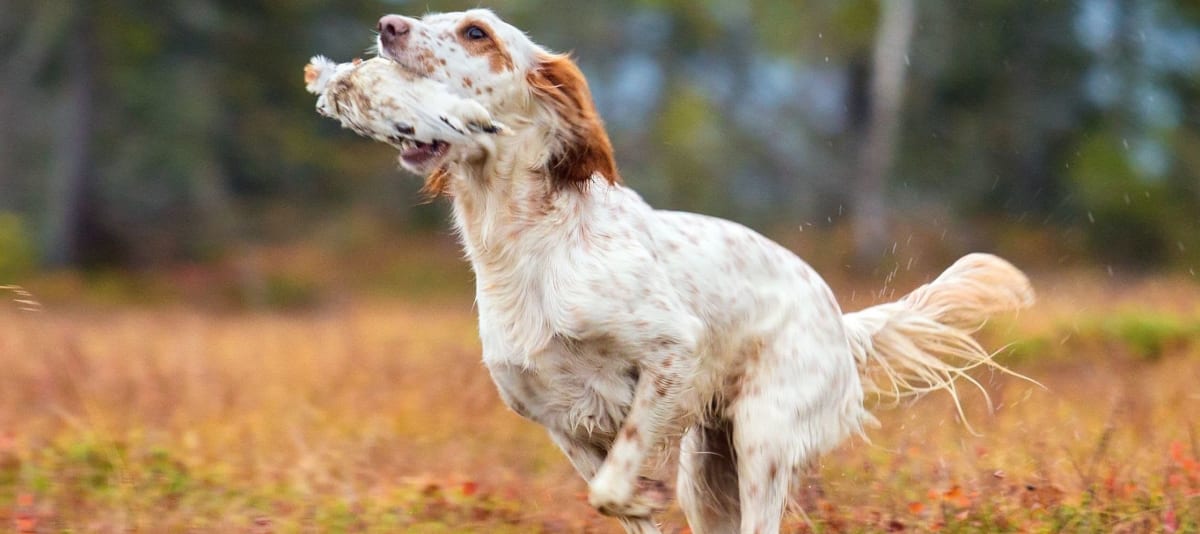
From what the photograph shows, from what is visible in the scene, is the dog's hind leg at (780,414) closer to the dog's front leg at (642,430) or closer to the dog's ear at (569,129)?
the dog's front leg at (642,430)

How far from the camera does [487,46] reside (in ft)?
13.3

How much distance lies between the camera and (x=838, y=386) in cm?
459

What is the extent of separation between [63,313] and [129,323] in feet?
7.64

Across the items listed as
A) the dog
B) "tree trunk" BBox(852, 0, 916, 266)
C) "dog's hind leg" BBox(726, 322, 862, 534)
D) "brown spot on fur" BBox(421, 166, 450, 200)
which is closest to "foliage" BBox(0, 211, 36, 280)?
"tree trunk" BBox(852, 0, 916, 266)

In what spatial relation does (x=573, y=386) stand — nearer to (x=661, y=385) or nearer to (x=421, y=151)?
(x=661, y=385)

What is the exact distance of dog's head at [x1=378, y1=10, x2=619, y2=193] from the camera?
3971 mm

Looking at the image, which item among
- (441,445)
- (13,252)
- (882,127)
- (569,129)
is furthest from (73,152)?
(569,129)

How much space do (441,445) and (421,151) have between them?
3347mm

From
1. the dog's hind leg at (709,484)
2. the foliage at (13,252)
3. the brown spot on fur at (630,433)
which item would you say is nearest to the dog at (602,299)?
the brown spot on fur at (630,433)

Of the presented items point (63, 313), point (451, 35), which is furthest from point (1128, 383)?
point (63, 313)

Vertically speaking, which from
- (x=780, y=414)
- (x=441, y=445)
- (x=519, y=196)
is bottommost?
(x=441, y=445)

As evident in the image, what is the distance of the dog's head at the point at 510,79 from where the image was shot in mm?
3971

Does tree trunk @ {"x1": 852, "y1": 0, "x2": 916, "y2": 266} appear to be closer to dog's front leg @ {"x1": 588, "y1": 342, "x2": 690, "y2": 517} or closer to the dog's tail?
the dog's tail

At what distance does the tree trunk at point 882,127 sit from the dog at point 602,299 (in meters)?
15.9
